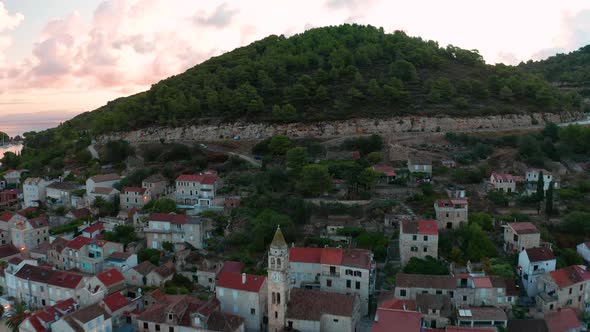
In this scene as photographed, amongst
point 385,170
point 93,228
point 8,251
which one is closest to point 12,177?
point 8,251

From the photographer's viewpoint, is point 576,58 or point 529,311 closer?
point 529,311

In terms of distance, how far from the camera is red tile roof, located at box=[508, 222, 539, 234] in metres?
29.0

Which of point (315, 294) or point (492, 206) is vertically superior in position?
point (492, 206)

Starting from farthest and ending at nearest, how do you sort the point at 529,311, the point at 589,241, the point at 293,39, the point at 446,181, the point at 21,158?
the point at 293,39
the point at 21,158
the point at 446,181
the point at 589,241
the point at 529,311

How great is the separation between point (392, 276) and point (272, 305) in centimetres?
871

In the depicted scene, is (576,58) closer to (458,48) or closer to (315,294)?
(458,48)

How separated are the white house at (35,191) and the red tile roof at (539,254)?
1745 inches

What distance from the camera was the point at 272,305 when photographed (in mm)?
23531

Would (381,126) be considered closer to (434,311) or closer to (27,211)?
(434,311)

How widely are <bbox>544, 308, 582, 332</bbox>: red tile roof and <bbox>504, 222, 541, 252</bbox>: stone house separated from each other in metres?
6.11

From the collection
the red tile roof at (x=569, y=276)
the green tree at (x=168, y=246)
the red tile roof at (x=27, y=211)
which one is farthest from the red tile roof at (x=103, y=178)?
the red tile roof at (x=569, y=276)

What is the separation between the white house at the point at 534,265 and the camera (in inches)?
1045

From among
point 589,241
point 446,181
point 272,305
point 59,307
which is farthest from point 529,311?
point 59,307

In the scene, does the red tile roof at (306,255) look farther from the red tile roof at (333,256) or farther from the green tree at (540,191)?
the green tree at (540,191)
